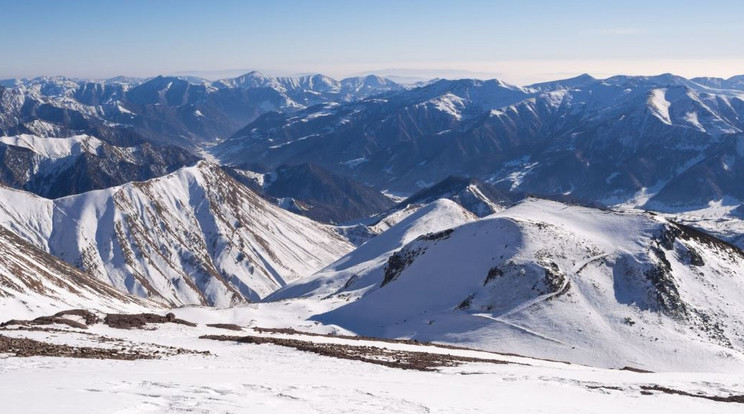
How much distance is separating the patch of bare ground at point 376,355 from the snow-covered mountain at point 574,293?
69.8 feet

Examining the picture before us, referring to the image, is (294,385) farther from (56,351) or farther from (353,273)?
(353,273)

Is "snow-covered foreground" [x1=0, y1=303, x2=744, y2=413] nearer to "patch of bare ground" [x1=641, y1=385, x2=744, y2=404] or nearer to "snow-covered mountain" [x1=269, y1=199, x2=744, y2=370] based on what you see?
"patch of bare ground" [x1=641, y1=385, x2=744, y2=404]

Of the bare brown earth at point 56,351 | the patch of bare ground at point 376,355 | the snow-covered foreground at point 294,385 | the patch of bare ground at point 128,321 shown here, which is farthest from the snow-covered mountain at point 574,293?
the bare brown earth at point 56,351

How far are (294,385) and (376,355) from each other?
15.7 metres

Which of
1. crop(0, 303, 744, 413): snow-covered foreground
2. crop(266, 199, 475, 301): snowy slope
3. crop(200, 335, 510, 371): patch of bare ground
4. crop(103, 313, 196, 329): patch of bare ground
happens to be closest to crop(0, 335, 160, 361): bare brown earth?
crop(0, 303, 744, 413): snow-covered foreground

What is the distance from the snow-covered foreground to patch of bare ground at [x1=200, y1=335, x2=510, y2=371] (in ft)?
3.97

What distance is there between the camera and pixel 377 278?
117250 mm

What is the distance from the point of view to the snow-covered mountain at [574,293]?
64375 mm

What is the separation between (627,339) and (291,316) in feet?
148

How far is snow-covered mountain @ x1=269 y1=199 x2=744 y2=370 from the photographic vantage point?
64375mm

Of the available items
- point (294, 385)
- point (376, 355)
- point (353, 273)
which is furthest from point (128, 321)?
point (353, 273)

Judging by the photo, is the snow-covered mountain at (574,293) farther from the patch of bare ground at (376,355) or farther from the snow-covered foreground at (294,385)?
the snow-covered foreground at (294,385)

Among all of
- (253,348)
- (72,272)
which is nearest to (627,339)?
(253,348)

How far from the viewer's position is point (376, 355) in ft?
136
